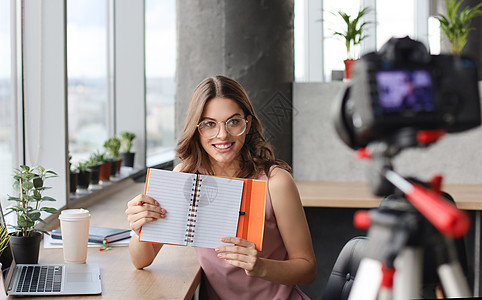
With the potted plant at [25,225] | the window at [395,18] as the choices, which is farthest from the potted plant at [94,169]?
the window at [395,18]

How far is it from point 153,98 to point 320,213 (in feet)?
7.32

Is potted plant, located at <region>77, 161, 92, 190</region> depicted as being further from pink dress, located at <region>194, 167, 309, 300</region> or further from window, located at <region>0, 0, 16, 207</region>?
pink dress, located at <region>194, 167, 309, 300</region>

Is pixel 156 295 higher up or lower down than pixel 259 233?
lower down

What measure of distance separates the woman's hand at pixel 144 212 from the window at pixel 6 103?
1133mm

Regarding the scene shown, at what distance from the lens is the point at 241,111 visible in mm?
1761

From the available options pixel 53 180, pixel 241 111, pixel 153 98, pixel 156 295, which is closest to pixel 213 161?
pixel 241 111

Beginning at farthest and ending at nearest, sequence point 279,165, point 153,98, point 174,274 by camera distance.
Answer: point 153,98 → point 279,165 → point 174,274

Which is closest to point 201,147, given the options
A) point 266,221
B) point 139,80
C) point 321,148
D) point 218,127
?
point 218,127

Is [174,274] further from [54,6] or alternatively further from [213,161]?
[54,6]

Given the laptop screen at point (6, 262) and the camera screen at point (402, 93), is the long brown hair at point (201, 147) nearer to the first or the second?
the laptop screen at point (6, 262)

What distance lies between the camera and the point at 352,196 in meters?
2.65

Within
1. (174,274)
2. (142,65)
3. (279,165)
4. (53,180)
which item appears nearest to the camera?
(174,274)

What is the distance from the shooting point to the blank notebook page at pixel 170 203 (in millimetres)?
1504

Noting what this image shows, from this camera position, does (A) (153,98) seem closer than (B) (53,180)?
No
